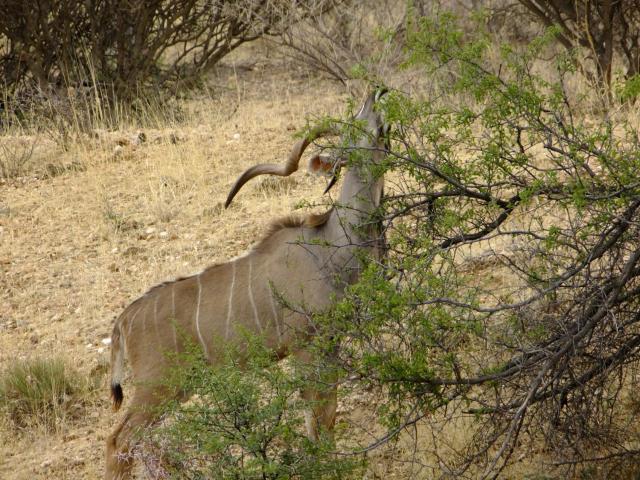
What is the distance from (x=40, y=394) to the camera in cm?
427

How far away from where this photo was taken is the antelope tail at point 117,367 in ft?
11.9

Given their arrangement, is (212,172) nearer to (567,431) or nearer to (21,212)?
(21,212)

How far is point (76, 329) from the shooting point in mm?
4969

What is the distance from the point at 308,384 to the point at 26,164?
4.70 metres

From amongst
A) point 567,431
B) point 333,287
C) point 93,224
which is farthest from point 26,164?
point 567,431

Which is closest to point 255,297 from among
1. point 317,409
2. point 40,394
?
point 317,409

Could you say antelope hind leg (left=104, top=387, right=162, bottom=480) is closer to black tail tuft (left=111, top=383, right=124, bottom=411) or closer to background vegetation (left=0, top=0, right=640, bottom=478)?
black tail tuft (left=111, top=383, right=124, bottom=411)

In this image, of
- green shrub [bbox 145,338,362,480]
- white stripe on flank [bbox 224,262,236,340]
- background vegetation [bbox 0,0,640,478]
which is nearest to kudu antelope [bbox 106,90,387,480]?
white stripe on flank [bbox 224,262,236,340]

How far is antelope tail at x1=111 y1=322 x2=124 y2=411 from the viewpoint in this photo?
3629 millimetres

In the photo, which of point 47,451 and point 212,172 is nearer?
point 47,451

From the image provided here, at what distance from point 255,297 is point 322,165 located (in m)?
0.52

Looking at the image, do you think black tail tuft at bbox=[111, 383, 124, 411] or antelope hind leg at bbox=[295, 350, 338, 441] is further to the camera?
black tail tuft at bbox=[111, 383, 124, 411]

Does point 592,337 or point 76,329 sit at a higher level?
point 592,337

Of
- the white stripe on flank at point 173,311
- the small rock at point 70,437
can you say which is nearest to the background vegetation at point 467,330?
the small rock at point 70,437
